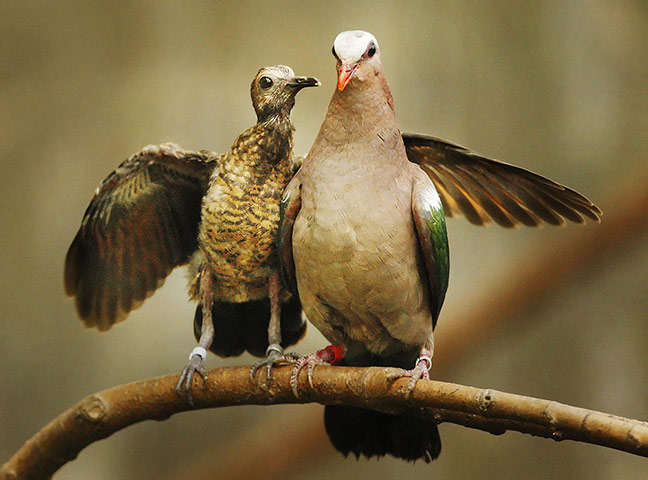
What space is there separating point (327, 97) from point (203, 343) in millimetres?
1018

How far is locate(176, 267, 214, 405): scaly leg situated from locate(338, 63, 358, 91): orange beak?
1.51 ft

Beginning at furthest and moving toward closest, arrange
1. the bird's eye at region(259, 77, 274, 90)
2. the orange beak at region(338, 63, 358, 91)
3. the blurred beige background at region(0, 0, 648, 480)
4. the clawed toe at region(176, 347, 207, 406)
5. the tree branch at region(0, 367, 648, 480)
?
the blurred beige background at region(0, 0, 648, 480) → the clawed toe at region(176, 347, 207, 406) → the bird's eye at region(259, 77, 274, 90) → the orange beak at region(338, 63, 358, 91) → the tree branch at region(0, 367, 648, 480)

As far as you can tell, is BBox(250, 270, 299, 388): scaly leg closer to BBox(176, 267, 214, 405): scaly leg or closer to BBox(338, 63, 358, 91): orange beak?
BBox(176, 267, 214, 405): scaly leg

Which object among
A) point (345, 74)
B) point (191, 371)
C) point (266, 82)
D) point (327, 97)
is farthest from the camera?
point (327, 97)

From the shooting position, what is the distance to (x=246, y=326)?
1.53 m

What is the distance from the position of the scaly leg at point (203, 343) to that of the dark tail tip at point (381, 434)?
0.27 metres

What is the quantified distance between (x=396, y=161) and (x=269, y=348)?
16.7 inches

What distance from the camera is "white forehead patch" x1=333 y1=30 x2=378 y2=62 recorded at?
125cm

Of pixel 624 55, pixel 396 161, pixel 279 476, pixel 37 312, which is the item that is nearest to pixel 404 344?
pixel 396 161

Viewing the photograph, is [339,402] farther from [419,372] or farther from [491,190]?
[491,190]

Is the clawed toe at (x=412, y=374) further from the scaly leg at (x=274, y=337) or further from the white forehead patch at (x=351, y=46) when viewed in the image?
the white forehead patch at (x=351, y=46)

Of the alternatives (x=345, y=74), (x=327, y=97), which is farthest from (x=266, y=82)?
(x=327, y=97)

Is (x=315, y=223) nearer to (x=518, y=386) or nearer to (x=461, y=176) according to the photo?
(x=461, y=176)

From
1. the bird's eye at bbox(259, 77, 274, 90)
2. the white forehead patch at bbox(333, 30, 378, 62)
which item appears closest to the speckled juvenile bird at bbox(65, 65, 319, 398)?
the bird's eye at bbox(259, 77, 274, 90)
